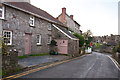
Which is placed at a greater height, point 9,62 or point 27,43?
point 27,43

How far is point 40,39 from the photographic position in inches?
672

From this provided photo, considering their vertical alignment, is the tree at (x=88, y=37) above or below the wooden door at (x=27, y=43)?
above

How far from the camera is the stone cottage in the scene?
11.5 meters

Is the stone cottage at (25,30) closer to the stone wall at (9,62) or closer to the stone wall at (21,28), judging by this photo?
the stone wall at (21,28)

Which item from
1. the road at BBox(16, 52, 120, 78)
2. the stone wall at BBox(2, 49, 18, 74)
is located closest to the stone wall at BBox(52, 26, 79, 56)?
the road at BBox(16, 52, 120, 78)

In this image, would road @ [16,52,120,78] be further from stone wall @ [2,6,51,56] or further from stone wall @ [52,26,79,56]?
stone wall @ [52,26,79,56]

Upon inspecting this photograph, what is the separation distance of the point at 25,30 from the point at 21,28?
2.40 feet

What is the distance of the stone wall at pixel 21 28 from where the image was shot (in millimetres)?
11750

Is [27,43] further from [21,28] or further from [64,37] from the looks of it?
[64,37]

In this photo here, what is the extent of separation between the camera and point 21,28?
13.3 metres

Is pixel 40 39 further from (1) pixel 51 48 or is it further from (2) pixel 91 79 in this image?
(2) pixel 91 79

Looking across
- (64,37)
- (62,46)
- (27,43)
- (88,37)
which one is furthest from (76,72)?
(88,37)

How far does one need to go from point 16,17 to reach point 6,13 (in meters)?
1.36

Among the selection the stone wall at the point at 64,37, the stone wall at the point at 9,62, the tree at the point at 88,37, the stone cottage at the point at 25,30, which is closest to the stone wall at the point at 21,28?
the stone cottage at the point at 25,30
